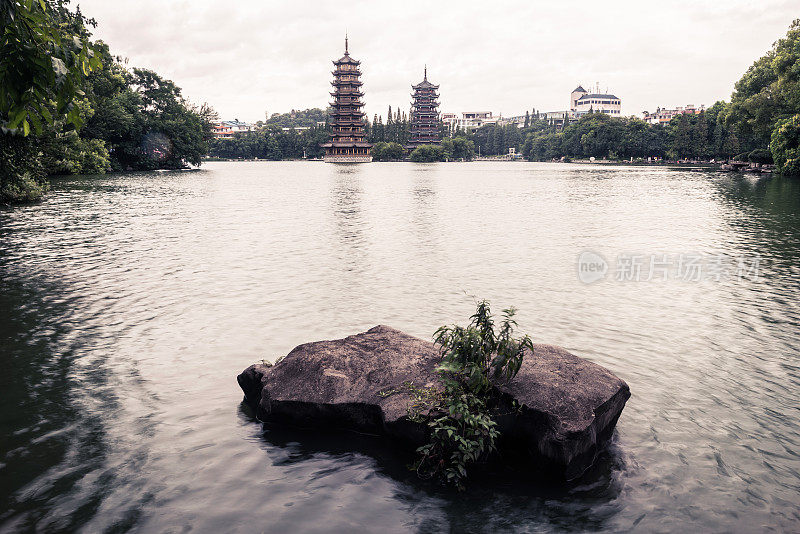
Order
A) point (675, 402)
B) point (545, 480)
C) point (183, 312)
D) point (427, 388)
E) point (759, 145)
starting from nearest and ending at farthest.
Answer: point (545, 480) → point (427, 388) → point (675, 402) → point (183, 312) → point (759, 145)

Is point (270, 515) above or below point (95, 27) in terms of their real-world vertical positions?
below

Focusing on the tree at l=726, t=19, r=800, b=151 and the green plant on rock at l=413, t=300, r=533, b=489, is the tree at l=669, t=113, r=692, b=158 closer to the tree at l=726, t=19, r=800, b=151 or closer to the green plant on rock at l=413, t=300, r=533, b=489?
the tree at l=726, t=19, r=800, b=151

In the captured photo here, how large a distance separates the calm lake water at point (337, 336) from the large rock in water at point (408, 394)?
0.89 feet

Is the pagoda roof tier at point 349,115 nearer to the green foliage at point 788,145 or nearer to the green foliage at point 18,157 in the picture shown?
the green foliage at point 788,145

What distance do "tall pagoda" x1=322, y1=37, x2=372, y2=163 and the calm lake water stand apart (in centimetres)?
10454

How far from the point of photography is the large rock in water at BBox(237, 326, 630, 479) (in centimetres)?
539

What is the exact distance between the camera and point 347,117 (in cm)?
12144

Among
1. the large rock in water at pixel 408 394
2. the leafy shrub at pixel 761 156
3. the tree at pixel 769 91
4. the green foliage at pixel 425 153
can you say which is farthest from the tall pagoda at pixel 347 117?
the large rock in water at pixel 408 394

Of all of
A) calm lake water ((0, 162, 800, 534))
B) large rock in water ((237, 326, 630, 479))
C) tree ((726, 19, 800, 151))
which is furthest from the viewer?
tree ((726, 19, 800, 151))

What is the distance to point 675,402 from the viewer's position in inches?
277

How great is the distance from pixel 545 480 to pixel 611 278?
9.82m

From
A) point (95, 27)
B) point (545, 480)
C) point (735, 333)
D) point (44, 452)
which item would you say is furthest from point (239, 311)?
point (95, 27)

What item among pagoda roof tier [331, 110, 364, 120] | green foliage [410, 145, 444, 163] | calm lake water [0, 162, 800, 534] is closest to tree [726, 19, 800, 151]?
calm lake water [0, 162, 800, 534]

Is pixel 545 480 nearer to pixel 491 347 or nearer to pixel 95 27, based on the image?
pixel 491 347
